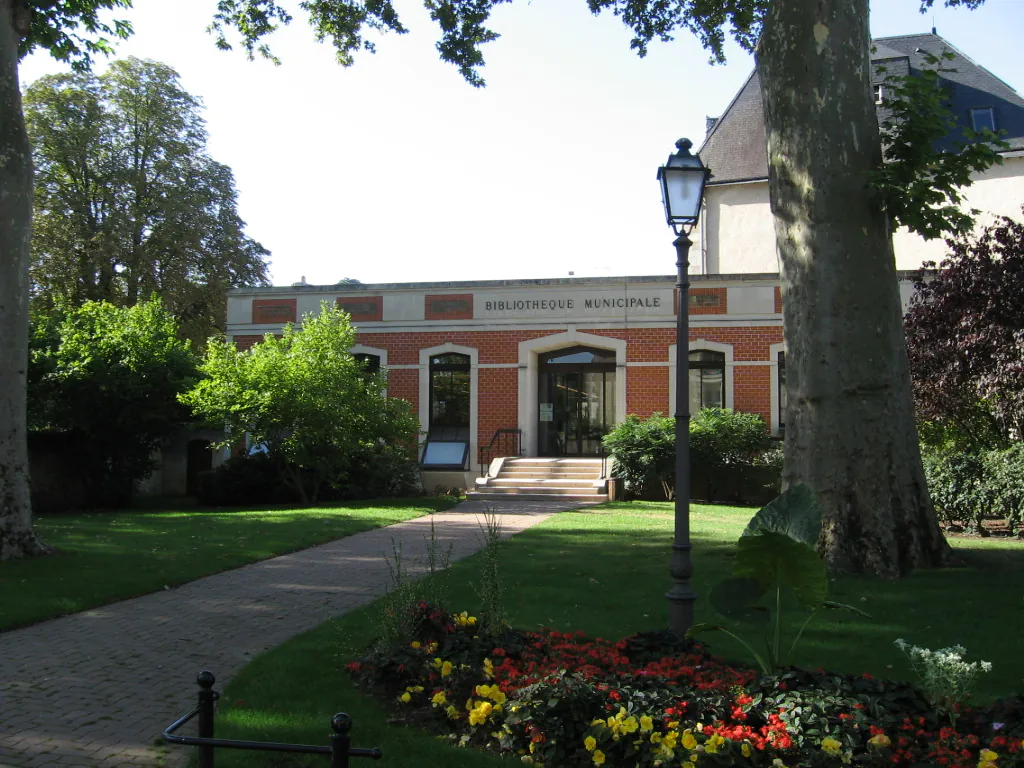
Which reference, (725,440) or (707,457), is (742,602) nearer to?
(707,457)

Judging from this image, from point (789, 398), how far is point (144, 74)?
32441 mm

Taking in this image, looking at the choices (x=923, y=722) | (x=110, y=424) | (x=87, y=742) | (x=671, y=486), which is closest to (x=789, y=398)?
Answer: (x=923, y=722)

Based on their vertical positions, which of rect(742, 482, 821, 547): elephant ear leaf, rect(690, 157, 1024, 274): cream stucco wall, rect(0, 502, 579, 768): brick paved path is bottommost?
rect(0, 502, 579, 768): brick paved path

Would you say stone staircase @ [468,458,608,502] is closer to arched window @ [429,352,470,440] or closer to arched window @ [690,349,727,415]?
arched window @ [429,352,470,440]

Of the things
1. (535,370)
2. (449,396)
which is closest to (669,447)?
(535,370)

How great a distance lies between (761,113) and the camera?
3112cm

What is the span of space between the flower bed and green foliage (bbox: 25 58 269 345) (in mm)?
30779

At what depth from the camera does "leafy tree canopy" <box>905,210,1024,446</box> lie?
14.8 m

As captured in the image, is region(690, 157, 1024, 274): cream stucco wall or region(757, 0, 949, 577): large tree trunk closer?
region(757, 0, 949, 577): large tree trunk

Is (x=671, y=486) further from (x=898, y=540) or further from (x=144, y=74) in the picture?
(x=144, y=74)

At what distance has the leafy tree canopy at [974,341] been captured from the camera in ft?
48.6

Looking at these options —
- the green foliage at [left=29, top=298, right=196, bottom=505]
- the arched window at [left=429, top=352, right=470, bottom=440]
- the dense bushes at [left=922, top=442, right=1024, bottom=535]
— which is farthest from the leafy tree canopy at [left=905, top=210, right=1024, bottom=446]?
the green foliage at [left=29, top=298, right=196, bottom=505]

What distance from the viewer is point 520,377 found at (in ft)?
79.6

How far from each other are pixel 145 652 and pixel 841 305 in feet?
23.9
